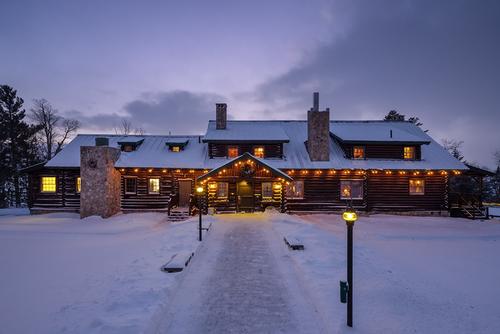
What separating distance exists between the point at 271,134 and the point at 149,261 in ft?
58.6

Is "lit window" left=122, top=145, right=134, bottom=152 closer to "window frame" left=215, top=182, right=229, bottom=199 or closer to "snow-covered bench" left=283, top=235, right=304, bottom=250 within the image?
"window frame" left=215, top=182, right=229, bottom=199

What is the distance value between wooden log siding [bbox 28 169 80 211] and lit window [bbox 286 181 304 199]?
57.9ft

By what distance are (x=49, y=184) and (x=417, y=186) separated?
31.1 meters

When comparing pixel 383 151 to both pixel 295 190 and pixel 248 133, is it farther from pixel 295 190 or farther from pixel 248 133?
pixel 248 133

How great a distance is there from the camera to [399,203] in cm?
2392

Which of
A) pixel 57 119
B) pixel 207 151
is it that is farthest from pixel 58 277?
pixel 57 119

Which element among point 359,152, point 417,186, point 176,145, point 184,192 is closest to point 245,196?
Answer: point 184,192

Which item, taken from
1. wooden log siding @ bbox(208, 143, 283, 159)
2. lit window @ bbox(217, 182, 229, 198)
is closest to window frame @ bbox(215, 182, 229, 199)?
lit window @ bbox(217, 182, 229, 198)

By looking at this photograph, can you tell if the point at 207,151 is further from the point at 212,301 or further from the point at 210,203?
the point at 212,301

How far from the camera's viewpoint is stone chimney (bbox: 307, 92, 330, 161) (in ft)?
79.3

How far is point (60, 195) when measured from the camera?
79.3 ft

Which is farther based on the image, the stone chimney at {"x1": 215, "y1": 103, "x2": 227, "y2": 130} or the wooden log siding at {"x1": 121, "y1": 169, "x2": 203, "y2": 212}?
the stone chimney at {"x1": 215, "y1": 103, "x2": 227, "y2": 130}

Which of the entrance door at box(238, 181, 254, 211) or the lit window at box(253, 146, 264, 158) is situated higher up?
the lit window at box(253, 146, 264, 158)

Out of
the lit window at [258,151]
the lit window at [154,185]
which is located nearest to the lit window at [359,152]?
the lit window at [258,151]
